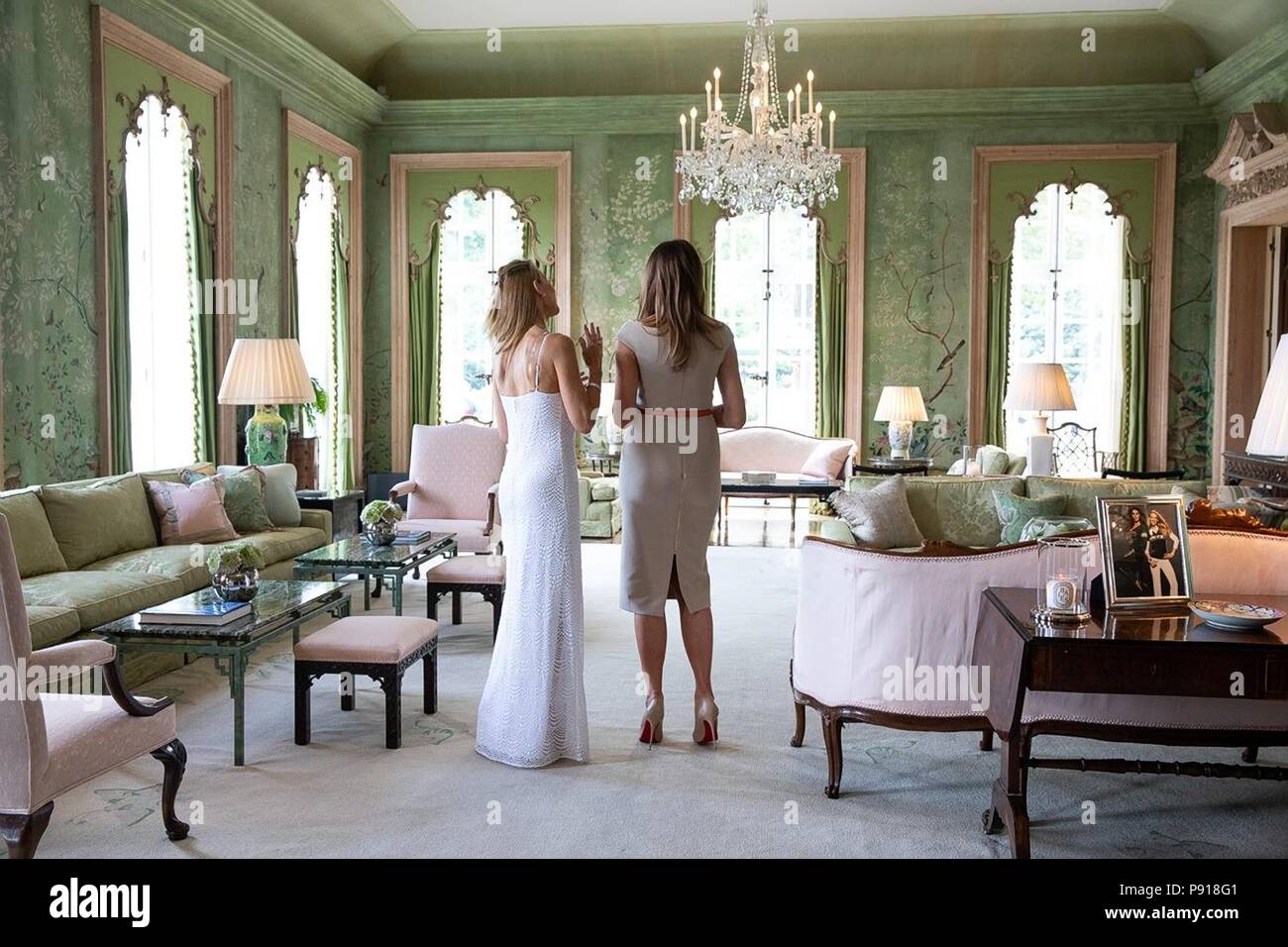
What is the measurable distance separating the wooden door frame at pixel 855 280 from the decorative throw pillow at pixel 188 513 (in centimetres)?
513

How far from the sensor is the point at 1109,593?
299 cm

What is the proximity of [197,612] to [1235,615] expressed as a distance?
309 cm

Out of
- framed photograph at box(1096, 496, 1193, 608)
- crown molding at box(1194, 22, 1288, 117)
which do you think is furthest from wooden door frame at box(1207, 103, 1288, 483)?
framed photograph at box(1096, 496, 1193, 608)

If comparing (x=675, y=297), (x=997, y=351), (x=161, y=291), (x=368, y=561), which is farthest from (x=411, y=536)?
(x=997, y=351)

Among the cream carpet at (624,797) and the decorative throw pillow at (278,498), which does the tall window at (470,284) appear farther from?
the cream carpet at (624,797)

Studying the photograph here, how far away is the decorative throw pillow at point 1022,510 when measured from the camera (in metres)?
5.48

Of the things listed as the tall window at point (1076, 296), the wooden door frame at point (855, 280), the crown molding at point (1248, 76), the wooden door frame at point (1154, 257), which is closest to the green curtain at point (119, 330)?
the wooden door frame at point (855, 280)

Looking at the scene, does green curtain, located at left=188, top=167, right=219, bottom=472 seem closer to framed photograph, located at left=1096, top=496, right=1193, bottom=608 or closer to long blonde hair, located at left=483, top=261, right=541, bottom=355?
long blonde hair, located at left=483, top=261, right=541, bottom=355

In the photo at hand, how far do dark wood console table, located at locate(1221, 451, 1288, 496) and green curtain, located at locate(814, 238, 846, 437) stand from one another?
168 inches

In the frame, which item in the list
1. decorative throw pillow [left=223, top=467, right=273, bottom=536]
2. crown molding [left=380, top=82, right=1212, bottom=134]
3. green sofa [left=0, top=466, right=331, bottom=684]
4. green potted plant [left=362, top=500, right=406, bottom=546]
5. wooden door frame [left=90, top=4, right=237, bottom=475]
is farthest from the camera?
crown molding [left=380, top=82, right=1212, bottom=134]

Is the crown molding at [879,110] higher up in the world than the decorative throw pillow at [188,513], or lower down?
higher up

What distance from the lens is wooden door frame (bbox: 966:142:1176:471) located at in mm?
9586
